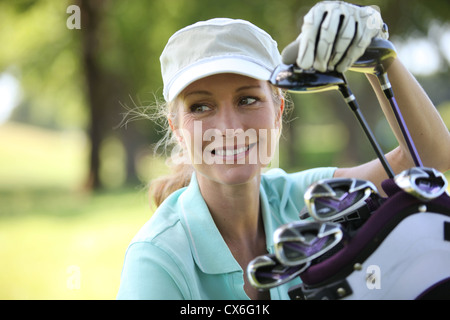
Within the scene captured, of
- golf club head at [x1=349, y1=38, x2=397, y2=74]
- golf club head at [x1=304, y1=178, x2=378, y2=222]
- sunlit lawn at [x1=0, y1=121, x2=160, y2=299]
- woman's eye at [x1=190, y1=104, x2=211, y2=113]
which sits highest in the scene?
sunlit lawn at [x1=0, y1=121, x2=160, y2=299]

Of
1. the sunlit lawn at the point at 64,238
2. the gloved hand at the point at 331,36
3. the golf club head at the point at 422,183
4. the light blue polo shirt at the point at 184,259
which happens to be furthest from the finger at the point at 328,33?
the sunlit lawn at the point at 64,238

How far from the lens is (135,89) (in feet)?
41.1

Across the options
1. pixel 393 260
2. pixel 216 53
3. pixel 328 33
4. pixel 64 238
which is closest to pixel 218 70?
pixel 216 53

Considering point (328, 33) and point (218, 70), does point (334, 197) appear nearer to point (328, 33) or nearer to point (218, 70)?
point (328, 33)

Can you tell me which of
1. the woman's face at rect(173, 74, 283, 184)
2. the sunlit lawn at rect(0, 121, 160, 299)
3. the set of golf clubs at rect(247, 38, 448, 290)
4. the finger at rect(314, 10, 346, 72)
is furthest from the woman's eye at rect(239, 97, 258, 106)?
the sunlit lawn at rect(0, 121, 160, 299)

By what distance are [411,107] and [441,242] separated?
577 mm

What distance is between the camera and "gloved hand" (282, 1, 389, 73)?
1021 millimetres

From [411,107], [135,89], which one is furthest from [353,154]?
[411,107]

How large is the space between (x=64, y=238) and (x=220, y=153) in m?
5.85

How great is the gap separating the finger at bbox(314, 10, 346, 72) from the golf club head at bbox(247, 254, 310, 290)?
0.44 metres

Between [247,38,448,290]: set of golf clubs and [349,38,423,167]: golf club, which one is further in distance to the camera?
[349,38,423,167]: golf club

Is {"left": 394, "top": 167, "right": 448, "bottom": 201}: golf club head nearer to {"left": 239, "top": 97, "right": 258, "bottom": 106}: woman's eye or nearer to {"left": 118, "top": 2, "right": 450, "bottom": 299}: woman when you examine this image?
{"left": 118, "top": 2, "right": 450, "bottom": 299}: woman

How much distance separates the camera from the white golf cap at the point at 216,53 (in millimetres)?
1382
